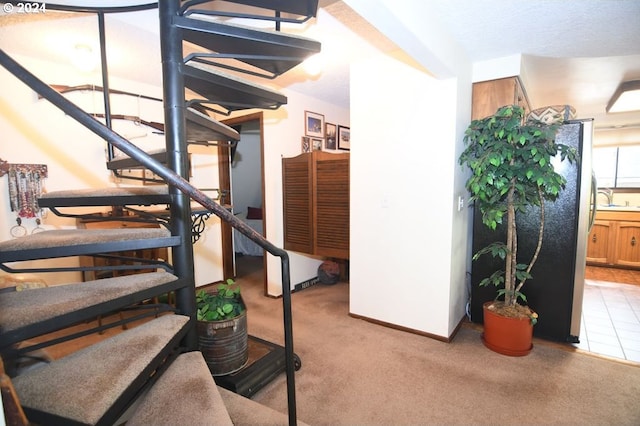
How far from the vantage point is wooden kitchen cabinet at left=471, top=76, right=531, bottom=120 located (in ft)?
8.11

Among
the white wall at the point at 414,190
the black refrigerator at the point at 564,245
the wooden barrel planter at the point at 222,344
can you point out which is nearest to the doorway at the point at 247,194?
the white wall at the point at 414,190

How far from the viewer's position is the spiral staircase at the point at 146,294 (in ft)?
2.73

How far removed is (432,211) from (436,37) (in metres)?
1.23

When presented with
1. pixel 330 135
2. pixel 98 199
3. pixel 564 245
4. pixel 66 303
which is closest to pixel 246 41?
pixel 98 199

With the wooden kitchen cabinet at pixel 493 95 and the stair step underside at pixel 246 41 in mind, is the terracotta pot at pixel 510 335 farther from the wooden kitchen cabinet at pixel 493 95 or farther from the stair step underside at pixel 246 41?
the stair step underside at pixel 246 41

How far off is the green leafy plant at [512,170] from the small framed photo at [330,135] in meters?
2.03

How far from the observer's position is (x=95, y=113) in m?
2.84

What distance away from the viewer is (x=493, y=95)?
2549 millimetres

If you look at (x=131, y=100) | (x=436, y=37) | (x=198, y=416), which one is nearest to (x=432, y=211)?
(x=436, y=37)

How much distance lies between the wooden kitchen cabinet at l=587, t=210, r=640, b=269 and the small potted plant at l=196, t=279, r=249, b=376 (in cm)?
508

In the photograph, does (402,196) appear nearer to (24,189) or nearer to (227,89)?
(227,89)

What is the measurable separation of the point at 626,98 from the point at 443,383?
3.92 meters

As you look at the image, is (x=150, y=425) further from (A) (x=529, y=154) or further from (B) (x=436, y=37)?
(A) (x=529, y=154)

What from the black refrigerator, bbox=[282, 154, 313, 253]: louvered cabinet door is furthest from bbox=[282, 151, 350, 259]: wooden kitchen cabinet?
the black refrigerator
